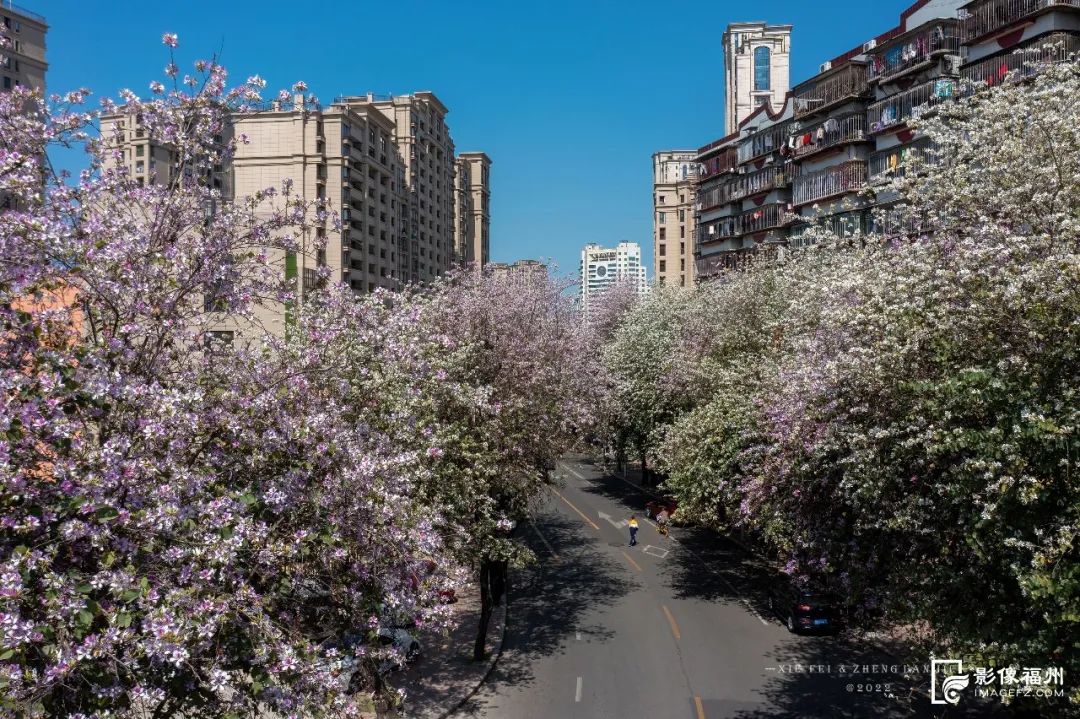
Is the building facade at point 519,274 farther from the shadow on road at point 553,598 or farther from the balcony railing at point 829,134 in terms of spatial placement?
the balcony railing at point 829,134

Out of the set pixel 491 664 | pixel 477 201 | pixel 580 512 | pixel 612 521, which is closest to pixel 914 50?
pixel 612 521

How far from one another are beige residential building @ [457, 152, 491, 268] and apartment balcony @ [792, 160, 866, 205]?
85270 millimetres

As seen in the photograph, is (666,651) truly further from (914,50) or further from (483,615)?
(914,50)

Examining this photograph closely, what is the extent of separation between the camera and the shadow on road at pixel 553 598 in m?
22.2

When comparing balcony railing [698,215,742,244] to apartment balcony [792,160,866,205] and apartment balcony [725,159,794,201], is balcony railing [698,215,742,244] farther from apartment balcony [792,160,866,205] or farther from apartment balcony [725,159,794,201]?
apartment balcony [792,160,866,205]

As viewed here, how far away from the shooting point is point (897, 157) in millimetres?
36625

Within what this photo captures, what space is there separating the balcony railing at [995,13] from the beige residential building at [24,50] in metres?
78.4

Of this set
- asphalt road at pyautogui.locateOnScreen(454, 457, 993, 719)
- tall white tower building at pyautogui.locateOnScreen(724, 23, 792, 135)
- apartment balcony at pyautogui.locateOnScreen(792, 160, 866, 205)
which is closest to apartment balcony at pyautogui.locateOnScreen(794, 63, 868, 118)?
apartment balcony at pyautogui.locateOnScreen(792, 160, 866, 205)

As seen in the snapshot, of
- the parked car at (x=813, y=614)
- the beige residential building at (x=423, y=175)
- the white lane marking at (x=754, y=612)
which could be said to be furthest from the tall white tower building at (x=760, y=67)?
the parked car at (x=813, y=614)

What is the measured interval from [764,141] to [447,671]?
4672cm

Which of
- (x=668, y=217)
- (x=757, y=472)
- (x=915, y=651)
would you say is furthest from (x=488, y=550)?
(x=668, y=217)

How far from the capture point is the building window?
10650 centimetres

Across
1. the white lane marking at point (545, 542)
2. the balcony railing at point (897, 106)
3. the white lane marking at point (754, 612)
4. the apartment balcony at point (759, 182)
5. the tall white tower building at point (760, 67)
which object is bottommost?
the white lane marking at point (754, 612)

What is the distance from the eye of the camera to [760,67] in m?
107
